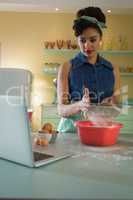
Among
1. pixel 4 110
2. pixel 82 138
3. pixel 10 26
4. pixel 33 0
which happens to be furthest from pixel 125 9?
pixel 4 110

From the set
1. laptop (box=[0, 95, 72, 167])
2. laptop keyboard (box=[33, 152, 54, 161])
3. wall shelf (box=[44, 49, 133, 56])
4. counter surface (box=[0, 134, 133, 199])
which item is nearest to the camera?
counter surface (box=[0, 134, 133, 199])

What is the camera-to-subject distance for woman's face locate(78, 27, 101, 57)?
180cm

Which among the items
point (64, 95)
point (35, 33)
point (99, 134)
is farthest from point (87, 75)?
point (35, 33)

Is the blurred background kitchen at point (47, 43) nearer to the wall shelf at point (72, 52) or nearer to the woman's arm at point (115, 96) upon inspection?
the wall shelf at point (72, 52)

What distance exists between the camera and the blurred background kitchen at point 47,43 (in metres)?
4.67

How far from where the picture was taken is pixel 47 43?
184 inches

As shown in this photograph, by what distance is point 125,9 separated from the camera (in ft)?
14.7

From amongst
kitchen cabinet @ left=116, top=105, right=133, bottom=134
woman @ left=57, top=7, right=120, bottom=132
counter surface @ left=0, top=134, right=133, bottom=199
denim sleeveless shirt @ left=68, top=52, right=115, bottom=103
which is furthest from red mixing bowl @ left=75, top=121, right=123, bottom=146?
denim sleeveless shirt @ left=68, top=52, right=115, bottom=103

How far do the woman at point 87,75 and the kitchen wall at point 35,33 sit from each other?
281cm

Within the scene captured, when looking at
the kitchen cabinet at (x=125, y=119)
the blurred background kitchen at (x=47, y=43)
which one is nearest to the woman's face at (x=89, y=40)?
the kitchen cabinet at (x=125, y=119)

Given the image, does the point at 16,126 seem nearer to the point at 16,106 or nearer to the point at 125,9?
the point at 16,106

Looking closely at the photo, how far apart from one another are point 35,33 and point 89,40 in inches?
119

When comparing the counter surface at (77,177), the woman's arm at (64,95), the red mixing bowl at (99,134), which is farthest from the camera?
the woman's arm at (64,95)

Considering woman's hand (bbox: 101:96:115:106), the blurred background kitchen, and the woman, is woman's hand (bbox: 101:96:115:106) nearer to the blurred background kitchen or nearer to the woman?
the woman
